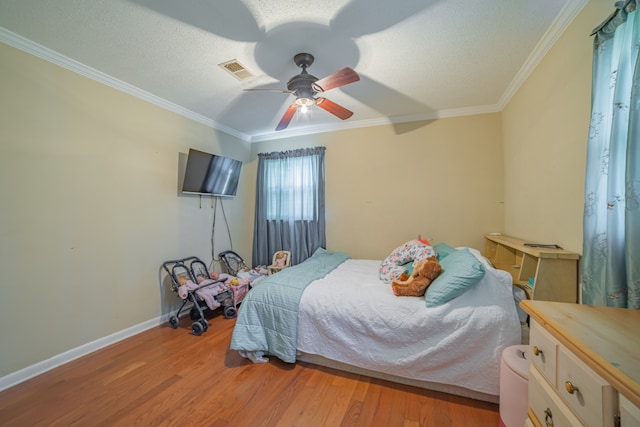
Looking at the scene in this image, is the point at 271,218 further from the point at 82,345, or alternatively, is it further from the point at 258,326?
the point at 82,345

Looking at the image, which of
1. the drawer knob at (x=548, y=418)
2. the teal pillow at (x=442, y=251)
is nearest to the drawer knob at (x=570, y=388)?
the drawer knob at (x=548, y=418)

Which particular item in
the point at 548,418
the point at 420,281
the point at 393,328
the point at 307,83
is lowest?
the point at 393,328

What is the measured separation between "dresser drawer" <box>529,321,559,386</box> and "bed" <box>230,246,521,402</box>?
0.62 metres

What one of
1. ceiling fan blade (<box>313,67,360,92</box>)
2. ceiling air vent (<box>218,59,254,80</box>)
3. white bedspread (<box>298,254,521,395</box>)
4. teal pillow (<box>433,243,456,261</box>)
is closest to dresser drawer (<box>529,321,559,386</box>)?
white bedspread (<box>298,254,521,395</box>)

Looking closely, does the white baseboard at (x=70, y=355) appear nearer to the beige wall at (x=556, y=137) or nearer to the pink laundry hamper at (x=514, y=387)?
the pink laundry hamper at (x=514, y=387)

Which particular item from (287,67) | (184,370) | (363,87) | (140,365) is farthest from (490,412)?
(287,67)

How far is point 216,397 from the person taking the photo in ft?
5.45

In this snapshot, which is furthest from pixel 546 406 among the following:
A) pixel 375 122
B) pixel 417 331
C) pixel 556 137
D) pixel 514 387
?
pixel 375 122

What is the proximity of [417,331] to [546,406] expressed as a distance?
81 centimetres

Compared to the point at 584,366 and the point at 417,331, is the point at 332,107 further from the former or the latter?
the point at 584,366

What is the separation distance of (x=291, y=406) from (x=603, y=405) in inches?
60.7

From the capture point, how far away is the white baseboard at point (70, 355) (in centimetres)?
177

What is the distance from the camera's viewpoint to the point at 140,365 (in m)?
2.01

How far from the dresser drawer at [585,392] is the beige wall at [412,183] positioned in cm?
243
